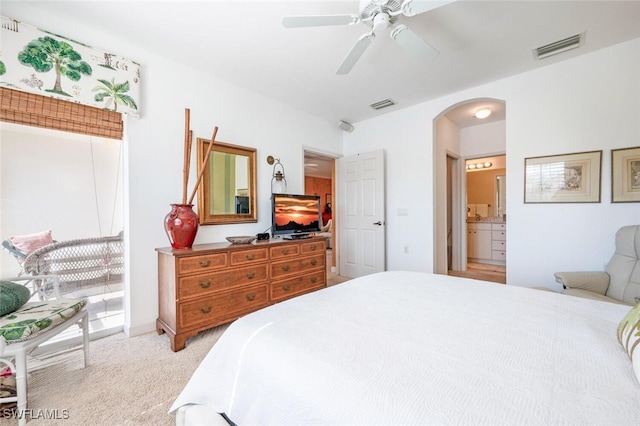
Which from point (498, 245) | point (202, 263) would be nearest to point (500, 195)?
point (498, 245)

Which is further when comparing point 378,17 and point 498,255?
point 498,255

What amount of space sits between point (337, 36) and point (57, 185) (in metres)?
2.65

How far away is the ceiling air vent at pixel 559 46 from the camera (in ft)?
7.52

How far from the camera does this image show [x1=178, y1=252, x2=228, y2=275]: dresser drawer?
208 centimetres

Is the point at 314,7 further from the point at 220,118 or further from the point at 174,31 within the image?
the point at 220,118

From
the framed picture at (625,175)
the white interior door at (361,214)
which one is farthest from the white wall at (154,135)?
the framed picture at (625,175)

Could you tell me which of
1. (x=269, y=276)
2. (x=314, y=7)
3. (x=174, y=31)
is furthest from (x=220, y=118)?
(x=269, y=276)

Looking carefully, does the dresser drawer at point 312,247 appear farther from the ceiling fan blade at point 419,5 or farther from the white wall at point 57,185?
the ceiling fan blade at point 419,5

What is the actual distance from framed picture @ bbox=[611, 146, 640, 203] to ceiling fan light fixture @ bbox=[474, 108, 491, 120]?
69.4 inches

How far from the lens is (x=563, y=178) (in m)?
2.65

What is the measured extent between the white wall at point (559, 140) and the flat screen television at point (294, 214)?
1.52 m

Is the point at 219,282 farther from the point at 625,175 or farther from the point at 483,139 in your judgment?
the point at 483,139

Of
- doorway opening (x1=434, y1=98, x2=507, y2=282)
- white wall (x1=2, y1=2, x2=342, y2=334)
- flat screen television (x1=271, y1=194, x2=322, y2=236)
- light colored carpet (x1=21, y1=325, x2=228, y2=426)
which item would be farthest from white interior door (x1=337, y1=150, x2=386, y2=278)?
light colored carpet (x1=21, y1=325, x2=228, y2=426)

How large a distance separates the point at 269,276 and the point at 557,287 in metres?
3.05
